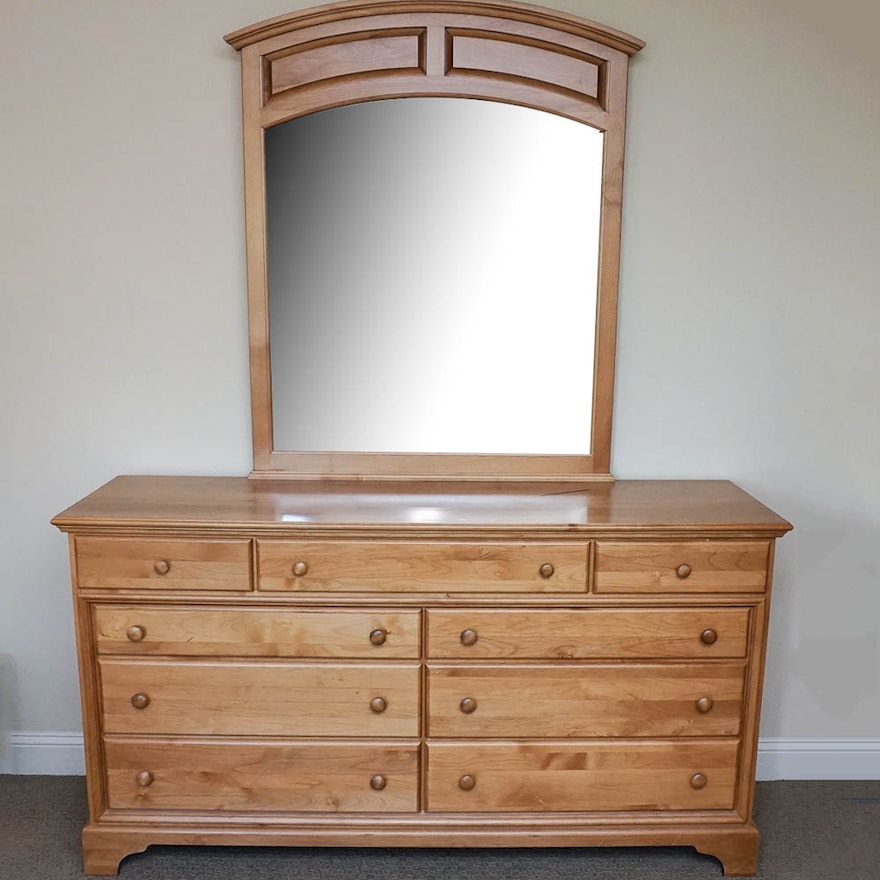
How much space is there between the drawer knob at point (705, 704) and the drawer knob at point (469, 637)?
0.59 metres

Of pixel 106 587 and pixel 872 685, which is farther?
pixel 872 685

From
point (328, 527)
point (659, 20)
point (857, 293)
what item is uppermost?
point (659, 20)

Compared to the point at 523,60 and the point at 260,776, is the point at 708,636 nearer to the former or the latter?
the point at 260,776

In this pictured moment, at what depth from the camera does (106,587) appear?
2.03m

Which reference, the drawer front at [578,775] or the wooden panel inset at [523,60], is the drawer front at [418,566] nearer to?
the drawer front at [578,775]

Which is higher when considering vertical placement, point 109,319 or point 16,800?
point 109,319

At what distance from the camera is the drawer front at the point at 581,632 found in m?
2.04

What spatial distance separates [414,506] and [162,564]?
626 millimetres

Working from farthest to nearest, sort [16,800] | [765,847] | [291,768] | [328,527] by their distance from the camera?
[16,800]
[765,847]
[291,768]
[328,527]

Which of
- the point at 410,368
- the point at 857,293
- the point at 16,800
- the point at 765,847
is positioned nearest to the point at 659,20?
the point at 857,293

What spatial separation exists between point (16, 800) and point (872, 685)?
2.57 metres

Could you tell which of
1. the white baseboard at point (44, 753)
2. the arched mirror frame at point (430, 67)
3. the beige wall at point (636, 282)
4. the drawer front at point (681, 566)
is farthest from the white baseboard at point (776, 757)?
the arched mirror frame at point (430, 67)

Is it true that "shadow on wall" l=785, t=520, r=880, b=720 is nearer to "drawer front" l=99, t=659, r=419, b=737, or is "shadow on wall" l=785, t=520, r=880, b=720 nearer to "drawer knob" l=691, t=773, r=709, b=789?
"drawer knob" l=691, t=773, r=709, b=789

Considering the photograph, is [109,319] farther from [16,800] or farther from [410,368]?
[16,800]
